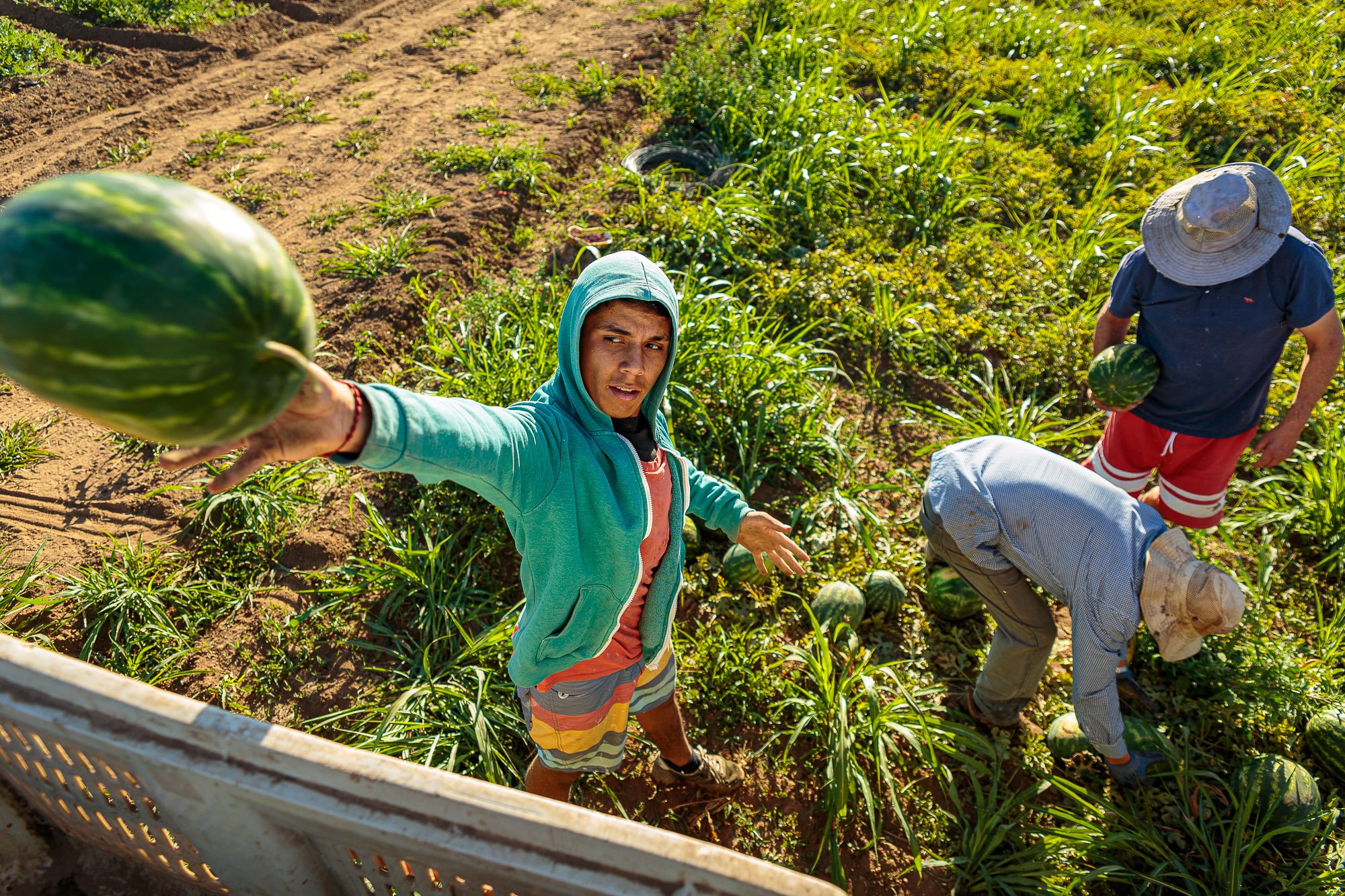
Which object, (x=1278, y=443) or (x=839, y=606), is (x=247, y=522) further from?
(x=1278, y=443)

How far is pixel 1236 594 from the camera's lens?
2152 millimetres

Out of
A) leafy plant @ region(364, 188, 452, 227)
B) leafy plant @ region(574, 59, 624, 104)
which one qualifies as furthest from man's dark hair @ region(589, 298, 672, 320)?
leafy plant @ region(574, 59, 624, 104)

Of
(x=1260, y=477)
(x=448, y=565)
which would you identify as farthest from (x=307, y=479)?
(x=1260, y=477)

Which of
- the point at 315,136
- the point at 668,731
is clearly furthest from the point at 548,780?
the point at 315,136

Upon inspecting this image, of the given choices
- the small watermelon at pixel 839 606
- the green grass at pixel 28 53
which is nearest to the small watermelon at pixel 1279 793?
the small watermelon at pixel 839 606

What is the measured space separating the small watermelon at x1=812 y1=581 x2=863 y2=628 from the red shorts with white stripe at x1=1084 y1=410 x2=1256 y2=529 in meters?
1.09

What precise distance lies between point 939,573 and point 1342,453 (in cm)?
209

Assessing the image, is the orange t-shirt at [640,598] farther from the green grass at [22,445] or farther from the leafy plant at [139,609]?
the green grass at [22,445]

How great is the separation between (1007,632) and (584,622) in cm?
164

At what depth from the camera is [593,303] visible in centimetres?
182

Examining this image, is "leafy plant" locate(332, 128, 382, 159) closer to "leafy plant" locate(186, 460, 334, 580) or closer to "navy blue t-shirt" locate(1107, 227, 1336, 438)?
"leafy plant" locate(186, 460, 334, 580)

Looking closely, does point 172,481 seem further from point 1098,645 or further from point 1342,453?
point 1342,453

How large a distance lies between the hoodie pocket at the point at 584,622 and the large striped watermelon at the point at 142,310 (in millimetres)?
907

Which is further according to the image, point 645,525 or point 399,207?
point 399,207
